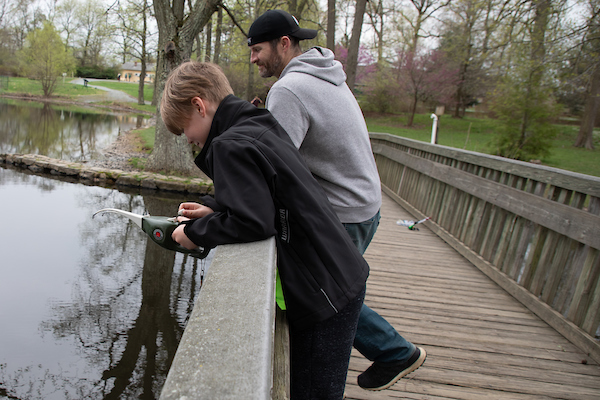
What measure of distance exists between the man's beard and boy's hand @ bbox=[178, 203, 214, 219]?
914 mm

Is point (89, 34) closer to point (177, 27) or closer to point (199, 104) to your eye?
point (177, 27)

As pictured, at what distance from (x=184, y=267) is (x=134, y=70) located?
336 feet

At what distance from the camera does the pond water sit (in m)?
3.85

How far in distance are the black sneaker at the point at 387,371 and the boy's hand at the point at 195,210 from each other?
1158 millimetres

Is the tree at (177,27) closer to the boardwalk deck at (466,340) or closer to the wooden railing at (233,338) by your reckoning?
the boardwalk deck at (466,340)

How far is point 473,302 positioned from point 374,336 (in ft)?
7.07

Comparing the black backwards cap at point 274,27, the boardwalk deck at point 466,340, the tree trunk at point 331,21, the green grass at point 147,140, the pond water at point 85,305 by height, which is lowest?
the pond water at point 85,305

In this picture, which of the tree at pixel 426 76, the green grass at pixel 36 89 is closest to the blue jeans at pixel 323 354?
the tree at pixel 426 76

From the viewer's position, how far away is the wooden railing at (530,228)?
3.17 m

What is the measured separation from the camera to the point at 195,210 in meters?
1.69

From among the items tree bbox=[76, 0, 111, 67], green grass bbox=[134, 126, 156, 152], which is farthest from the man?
tree bbox=[76, 0, 111, 67]

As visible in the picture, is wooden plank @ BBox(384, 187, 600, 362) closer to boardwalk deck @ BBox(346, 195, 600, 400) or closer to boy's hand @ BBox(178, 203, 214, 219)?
boardwalk deck @ BBox(346, 195, 600, 400)

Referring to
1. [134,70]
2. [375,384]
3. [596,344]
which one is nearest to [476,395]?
[375,384]

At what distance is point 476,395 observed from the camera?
2.57m
